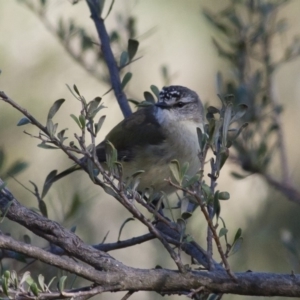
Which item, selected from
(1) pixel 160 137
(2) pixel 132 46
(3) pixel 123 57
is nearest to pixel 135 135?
(1) pixel 160 137

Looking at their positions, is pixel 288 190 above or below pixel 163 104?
below

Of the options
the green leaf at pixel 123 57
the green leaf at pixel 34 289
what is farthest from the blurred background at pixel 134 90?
the green leaf at pixel 34 289

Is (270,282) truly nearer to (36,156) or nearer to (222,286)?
(222,286)

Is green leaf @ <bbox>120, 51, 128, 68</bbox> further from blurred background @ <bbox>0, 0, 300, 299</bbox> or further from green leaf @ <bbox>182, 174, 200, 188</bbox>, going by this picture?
green leaf @ <bbox>182, 174, 200, 188</bbox>

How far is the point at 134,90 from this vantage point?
17.1 ft

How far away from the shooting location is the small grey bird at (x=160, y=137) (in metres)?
3.64

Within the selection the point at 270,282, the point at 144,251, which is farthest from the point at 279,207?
the point at 270,282

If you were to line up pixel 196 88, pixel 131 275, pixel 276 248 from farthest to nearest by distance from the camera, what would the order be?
pixel 196 88, pixel 276 248, pixel 131 275

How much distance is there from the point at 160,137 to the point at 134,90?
56.0 inches

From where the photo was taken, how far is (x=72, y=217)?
262cm

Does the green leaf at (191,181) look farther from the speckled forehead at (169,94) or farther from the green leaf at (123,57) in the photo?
the speckled forehead at (169,94)

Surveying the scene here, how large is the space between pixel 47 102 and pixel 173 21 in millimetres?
1380

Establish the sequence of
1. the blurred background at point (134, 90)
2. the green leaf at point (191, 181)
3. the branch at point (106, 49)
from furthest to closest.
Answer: the blurred background at point (134, 90)
the branch at point (106, 49)
the green leaf at point (191, 181)

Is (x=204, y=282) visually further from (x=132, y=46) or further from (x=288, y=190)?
(x=132, y=46)
